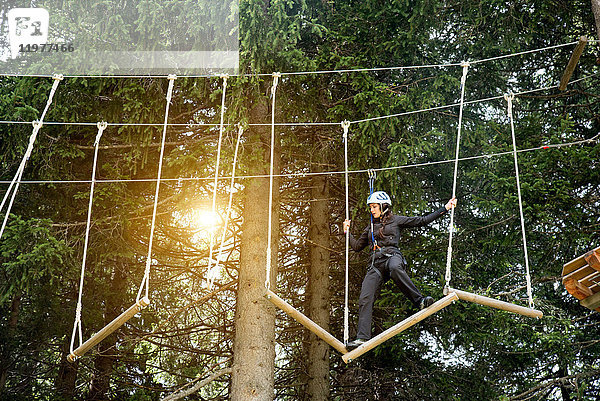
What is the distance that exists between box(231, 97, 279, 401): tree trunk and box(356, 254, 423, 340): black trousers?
5.20 feet

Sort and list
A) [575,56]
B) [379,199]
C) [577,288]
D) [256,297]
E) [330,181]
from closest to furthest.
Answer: [577,288], [575,56], [379,199], [256,297], [330,181]

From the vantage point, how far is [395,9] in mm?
7711

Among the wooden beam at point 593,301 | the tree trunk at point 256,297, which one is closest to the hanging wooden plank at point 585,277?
the wooden beam at point 593,301

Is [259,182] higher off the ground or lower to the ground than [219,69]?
lower

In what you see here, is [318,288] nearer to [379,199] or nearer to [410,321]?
[379,199]

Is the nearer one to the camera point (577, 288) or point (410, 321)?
point (410, 321)

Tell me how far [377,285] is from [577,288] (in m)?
1.75

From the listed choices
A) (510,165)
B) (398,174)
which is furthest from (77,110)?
(510,165)

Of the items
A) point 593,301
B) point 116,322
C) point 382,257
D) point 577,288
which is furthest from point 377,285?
point 116,322

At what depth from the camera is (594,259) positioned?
191 inches

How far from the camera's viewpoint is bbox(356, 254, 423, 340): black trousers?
226 inches

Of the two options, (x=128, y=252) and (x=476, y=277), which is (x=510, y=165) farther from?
(x=128, y=252)

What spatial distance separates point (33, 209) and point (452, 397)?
6.27m

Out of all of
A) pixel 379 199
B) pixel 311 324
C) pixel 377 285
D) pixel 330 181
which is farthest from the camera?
pixel 330 181
